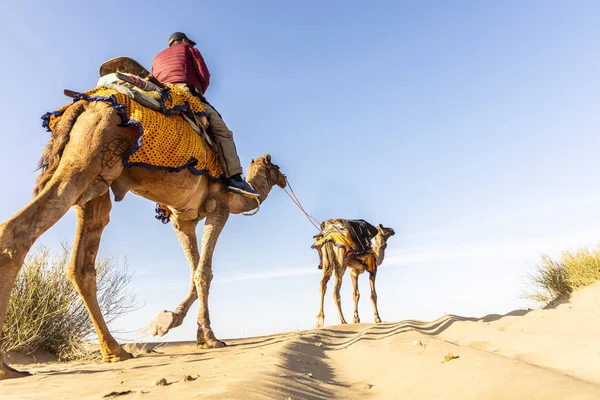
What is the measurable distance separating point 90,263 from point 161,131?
164 cm

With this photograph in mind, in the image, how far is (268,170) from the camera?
7.76 meters

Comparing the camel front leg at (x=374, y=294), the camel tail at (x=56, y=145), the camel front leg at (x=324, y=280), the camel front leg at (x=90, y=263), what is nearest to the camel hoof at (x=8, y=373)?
the camel front leg at (x=90, y=263)

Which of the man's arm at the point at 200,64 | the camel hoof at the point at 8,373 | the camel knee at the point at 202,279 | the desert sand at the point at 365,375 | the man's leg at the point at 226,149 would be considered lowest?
the desert sand at the point at 365,375

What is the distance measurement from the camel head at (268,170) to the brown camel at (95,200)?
141cm

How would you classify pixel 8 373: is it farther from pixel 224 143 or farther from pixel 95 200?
pixel 224 143

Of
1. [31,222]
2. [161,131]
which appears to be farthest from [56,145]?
[161,131]

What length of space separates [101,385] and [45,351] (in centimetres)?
478

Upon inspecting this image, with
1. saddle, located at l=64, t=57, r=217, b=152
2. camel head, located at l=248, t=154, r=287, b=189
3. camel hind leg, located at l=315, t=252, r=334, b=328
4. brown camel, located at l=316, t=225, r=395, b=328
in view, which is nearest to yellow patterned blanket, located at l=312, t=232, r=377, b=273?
brown camel, located at l=316, t=225, r=395, b=328

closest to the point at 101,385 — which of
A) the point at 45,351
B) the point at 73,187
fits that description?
the point at 73,187

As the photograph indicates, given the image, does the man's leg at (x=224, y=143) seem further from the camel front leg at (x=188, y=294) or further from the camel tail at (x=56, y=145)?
the camel tail at (x=56, y=145)

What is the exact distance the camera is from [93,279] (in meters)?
4.56

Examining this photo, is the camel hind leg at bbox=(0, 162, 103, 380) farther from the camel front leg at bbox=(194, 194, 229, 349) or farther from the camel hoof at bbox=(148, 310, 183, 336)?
the camel front leg at bbox=(194, 194, 229, 349)

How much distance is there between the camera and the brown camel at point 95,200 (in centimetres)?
333

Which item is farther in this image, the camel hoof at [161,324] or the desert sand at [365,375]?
the camel hoof at [161,324]
